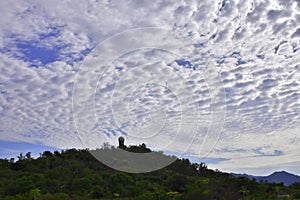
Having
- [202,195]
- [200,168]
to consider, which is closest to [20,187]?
[202,195]

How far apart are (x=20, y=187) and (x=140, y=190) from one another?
913 cm

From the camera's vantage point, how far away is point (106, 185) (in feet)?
105

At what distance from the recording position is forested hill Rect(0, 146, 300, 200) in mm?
26422

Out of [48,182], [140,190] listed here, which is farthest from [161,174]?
[48,182]

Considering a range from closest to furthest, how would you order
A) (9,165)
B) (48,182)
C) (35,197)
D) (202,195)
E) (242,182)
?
(35,197) < (202,195) < (48,182) < (242,182) < (9,165)

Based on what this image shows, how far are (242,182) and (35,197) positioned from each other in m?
18.5

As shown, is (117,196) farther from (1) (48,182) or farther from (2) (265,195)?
(2) (265,195)

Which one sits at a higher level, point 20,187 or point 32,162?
point 32,162

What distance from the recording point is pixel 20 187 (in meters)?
28.6

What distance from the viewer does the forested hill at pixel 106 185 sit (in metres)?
26.4

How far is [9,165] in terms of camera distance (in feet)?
137

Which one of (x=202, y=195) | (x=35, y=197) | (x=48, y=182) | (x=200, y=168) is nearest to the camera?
(x=35, y=197)

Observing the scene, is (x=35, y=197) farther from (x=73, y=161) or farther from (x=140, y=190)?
(x=73, y=161)

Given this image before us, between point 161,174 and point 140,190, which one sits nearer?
point 140,190
